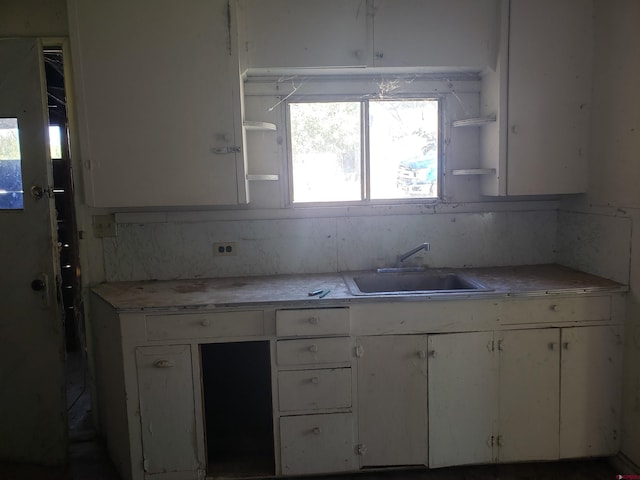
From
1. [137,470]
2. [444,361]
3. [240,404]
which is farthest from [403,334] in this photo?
[137,470]

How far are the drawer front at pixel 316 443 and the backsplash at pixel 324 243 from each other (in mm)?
865

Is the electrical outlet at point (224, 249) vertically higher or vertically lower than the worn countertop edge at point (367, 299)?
higher

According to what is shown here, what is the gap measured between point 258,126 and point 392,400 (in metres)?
1.56

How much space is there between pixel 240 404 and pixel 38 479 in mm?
1076

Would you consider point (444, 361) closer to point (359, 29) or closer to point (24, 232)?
point (359, 29)

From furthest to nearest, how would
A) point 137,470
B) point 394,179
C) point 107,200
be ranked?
point 394,179
point 107,200
point 137,470

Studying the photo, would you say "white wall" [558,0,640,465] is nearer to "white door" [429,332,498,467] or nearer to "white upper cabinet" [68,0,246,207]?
"white door" [429,332,498,467]

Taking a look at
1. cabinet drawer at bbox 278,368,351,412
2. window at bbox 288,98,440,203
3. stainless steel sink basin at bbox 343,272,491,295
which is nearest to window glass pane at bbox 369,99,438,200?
window at bbox 288,98,440,203

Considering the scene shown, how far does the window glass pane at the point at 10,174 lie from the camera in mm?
2281

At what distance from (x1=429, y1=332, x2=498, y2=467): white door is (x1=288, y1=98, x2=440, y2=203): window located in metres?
0.97

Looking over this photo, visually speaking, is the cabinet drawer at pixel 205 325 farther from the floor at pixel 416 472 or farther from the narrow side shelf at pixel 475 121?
the narrow side shelf at pixel 475 121

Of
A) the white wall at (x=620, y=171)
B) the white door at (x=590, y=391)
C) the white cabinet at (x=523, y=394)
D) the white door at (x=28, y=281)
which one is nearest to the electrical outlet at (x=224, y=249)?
the white door at (x=28, y=281)

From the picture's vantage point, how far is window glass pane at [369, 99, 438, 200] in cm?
267

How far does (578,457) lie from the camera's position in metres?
2.23
